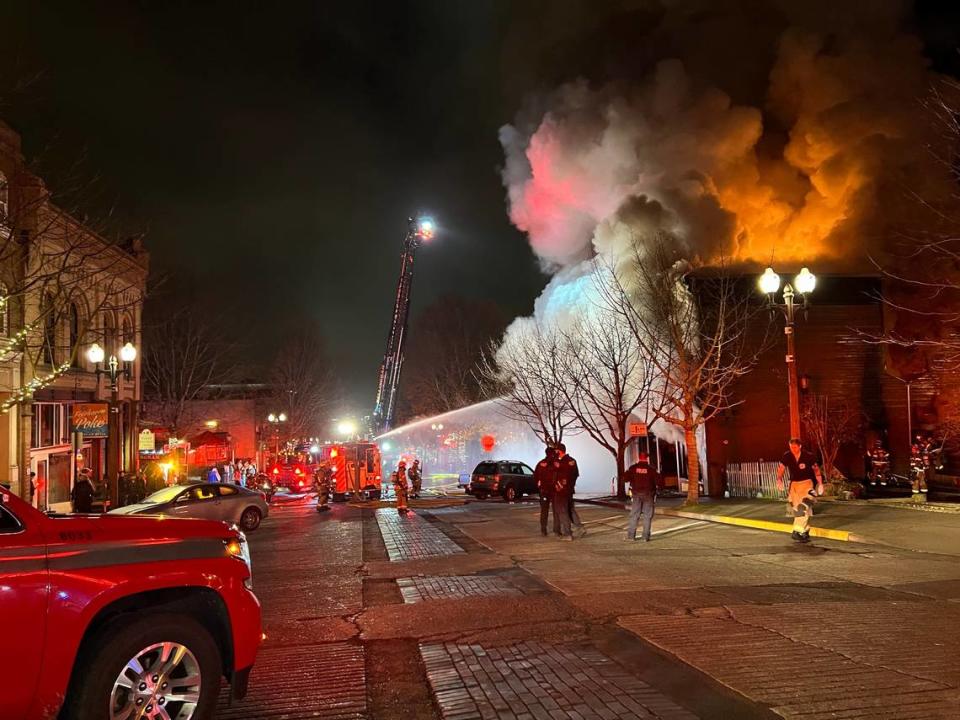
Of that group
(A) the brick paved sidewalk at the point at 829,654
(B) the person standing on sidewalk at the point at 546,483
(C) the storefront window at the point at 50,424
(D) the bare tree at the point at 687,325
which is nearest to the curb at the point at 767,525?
(D) the bare tree at the point at 687,325

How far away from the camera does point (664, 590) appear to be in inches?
316

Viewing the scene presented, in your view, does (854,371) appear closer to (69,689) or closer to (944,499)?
(944,499)

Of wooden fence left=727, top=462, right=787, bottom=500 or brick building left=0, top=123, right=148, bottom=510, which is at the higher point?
brick building left=0, top=123, right=148, bottom=510

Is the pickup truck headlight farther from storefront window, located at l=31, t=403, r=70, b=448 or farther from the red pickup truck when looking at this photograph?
storefront window, located at l=31, t=403, r=70, b=448

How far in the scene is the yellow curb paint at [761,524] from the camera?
1231 cm

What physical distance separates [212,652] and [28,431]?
1805cm

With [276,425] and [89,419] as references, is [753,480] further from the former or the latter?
[276,425]

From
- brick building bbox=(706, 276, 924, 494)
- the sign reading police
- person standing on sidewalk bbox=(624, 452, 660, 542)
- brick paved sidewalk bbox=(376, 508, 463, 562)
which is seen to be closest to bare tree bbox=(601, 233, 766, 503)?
brick building bbox=(706, 276, 924, 494)

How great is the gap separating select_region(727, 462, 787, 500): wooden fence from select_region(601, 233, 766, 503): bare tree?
1.27 meters

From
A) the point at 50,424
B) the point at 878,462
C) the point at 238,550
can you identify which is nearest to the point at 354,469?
the point at 50,424

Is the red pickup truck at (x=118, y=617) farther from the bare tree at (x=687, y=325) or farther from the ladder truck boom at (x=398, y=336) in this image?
the ladder truck boom at (x=398, y=336)

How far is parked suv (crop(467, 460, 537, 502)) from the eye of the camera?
88.2 feet

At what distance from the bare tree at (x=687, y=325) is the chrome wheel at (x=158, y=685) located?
15.7m

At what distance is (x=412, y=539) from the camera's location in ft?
45.2
